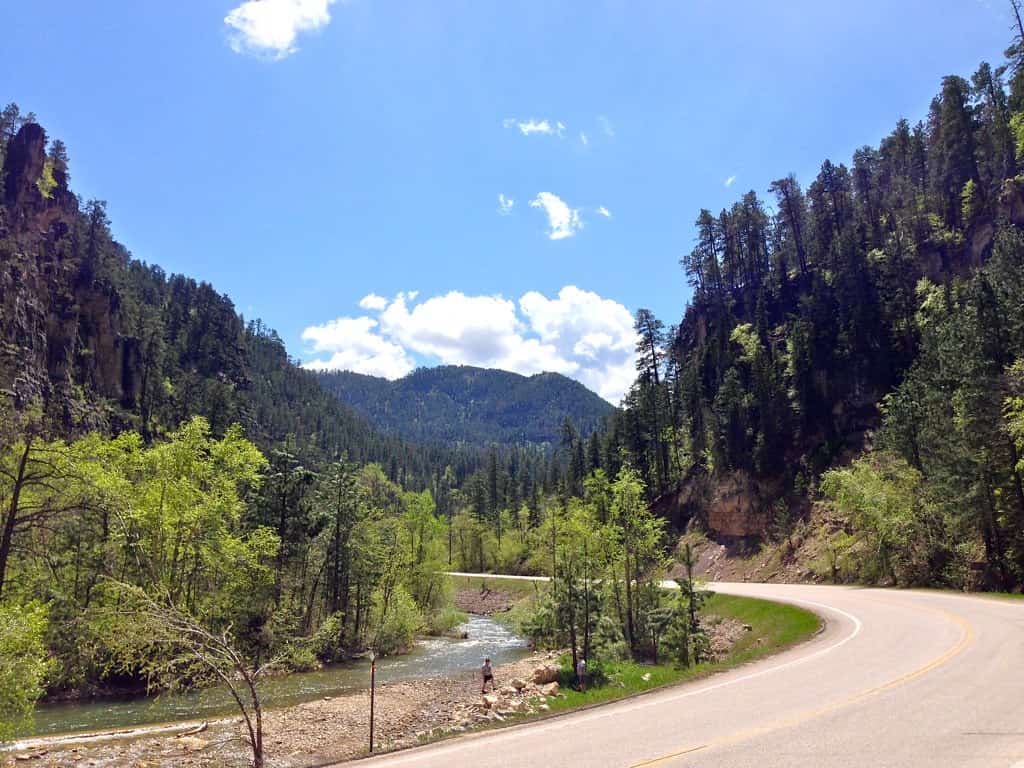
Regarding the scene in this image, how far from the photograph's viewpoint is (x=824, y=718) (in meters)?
11.9

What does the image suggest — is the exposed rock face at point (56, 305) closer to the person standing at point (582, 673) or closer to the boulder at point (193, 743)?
the boulder at point (193, 743)

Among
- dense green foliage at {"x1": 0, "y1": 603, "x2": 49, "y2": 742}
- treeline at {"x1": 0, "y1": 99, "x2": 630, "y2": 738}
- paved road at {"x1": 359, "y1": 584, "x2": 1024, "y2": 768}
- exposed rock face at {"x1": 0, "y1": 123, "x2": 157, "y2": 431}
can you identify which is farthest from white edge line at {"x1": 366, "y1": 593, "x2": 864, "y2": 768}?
exposed rock face at {"x1": 0, "y1": 123, "x2": 157, "y2": 431}

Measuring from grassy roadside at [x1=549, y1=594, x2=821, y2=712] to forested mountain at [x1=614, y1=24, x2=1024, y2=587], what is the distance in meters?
10.8

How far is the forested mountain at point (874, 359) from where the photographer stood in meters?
33.7

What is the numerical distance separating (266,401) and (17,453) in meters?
156

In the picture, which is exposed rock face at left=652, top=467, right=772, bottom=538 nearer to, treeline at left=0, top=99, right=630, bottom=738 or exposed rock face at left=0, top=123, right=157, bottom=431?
treeline at left=0, top=99, right=630, bottom=738

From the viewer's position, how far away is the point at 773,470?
62656mm

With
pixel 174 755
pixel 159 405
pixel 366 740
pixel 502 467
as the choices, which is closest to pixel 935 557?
pixel 366 740

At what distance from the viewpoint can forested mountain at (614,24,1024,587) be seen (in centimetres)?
3372

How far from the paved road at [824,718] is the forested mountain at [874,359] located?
14.3 m

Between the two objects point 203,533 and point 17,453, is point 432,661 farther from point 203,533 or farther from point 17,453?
point 17,453

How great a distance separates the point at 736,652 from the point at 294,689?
71.4 ft

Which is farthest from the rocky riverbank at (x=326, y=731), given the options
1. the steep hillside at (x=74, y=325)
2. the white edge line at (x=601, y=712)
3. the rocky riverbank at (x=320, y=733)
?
the steep hillside at (x=74, y=325)

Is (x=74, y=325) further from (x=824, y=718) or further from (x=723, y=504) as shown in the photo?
(x=824, y=718)
